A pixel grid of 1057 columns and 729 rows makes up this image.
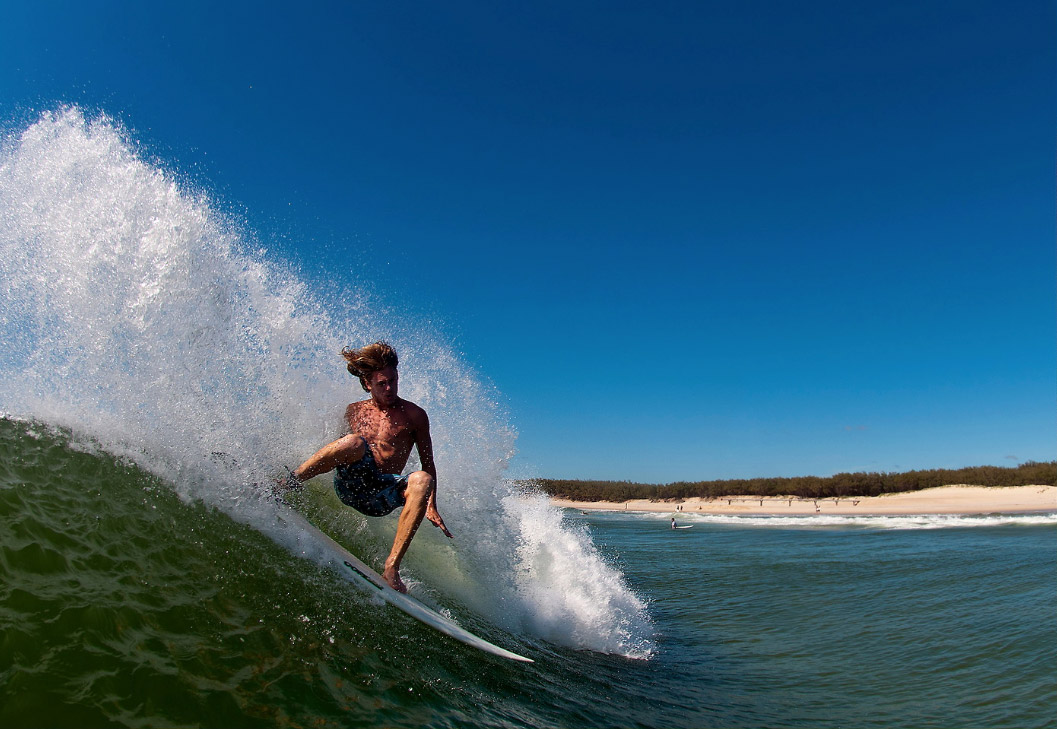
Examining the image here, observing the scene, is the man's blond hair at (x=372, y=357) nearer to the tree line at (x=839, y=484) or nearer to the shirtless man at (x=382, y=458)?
the shirtless man at (x=382, y=458)

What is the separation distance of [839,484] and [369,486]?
68.7 meters

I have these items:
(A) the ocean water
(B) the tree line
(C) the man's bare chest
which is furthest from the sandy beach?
(C) the man's bare chest

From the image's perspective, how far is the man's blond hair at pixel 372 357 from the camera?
4902 millimetres

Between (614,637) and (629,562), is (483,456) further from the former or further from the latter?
(629,562)

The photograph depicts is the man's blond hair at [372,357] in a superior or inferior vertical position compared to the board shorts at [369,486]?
superior

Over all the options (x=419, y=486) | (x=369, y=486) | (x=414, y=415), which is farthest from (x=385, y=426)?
(x=419, y=486)

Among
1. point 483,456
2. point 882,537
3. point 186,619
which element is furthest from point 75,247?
point 882,537

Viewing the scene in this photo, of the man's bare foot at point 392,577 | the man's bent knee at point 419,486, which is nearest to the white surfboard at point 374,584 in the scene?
the man's bare foot at point 392,577

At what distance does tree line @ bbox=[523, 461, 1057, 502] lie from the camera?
171ft

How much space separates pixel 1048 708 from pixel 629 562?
13.0 metres

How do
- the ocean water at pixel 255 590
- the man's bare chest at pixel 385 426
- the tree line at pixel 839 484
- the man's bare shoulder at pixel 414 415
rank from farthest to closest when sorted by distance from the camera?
the tree line at pixel 839 484 → the man's bare shoulder at pixel 414 415 → the man's bare chest at pixel 385 426 → the ocean water at pixel 255 590

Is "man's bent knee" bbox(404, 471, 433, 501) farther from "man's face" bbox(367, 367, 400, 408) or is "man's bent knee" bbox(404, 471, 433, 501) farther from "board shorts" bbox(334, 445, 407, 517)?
"man's face" bbox(367, 367, 400, 408)

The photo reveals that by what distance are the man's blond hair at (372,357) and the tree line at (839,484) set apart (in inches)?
1491

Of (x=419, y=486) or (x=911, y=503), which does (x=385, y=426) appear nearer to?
(x=419, y=486)
